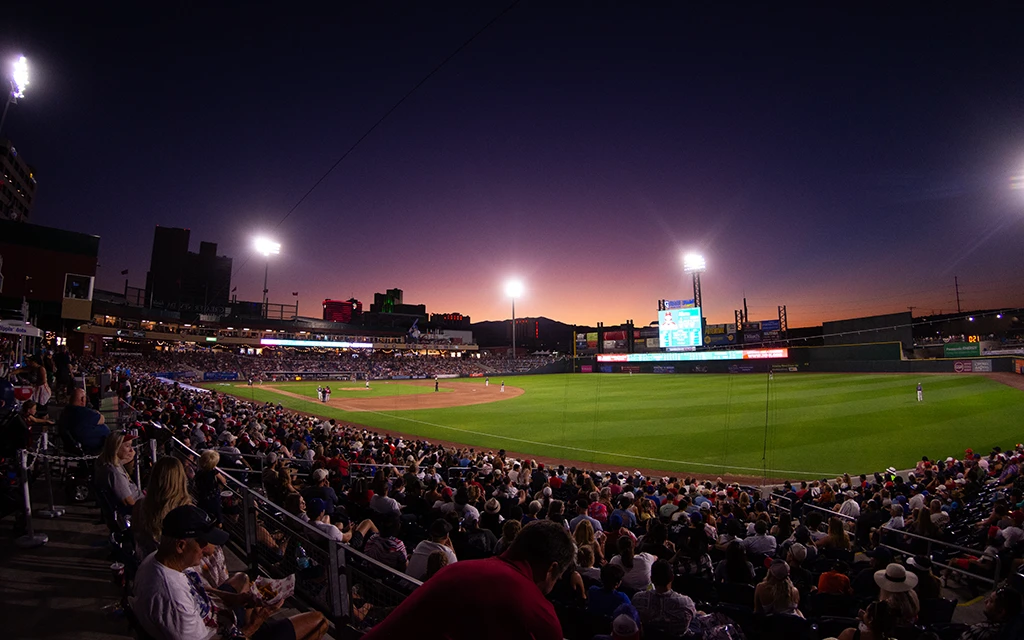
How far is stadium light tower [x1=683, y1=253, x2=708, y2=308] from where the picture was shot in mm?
69875

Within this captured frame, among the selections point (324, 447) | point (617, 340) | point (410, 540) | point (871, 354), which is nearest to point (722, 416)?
point (324, 447)

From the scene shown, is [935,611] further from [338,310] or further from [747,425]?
[338,310]

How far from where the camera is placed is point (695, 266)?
2795 inches

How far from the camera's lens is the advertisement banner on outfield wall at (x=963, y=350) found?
53906 millimetres

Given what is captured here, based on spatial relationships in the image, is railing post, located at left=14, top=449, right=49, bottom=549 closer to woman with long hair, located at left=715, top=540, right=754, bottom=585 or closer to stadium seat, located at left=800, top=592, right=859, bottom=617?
woman with long hair, located at left=715, top=540, right=754, bottom=585

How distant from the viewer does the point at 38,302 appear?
3203 cm

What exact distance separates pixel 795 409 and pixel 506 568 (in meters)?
37.4

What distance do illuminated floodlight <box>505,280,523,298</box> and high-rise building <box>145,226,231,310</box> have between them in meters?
109

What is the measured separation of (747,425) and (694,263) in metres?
48.1

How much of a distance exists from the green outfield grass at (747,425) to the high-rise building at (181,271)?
398ft

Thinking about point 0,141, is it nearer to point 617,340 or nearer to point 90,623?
point 90,623

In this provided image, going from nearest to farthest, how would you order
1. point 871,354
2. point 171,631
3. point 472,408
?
point 171,631
point 472,408
point 871,354

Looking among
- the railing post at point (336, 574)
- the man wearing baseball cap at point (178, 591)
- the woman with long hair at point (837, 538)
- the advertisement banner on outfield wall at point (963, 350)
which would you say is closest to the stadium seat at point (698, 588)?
the woman with long hair at point (837, 538)

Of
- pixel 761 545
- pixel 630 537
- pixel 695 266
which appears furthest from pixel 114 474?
pixel 695 266
